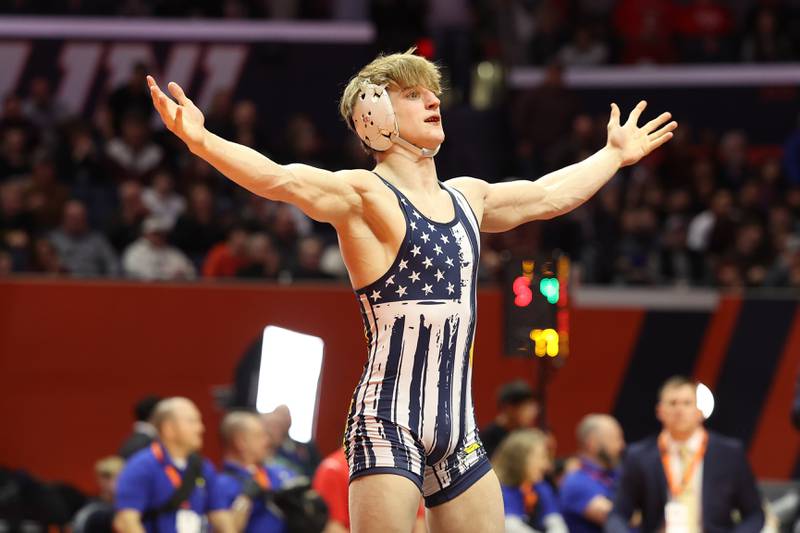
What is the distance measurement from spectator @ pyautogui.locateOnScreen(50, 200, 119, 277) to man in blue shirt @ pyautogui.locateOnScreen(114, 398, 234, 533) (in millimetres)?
4786

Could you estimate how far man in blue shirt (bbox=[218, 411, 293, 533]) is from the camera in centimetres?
980

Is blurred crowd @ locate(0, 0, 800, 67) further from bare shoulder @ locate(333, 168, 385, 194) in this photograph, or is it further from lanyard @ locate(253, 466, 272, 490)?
bare shoulder @ locate(333, 168, 385, 194)

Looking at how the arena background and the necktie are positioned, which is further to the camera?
the arena background

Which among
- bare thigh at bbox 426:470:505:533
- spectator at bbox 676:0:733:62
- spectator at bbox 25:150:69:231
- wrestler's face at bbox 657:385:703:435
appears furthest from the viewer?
spectator at bbox 676:0:733:62

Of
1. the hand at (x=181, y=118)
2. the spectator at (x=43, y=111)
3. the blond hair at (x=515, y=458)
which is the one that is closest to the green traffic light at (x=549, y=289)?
the blond hair at (x=515, y=458)

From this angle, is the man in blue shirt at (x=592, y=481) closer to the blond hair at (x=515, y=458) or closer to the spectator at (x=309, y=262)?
the blond hair at (x=515, y=458)

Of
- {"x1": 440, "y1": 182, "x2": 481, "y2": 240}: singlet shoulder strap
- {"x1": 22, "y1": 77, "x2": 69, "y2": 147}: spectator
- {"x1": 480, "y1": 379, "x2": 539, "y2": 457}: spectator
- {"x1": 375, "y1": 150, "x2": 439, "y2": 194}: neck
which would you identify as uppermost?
{"x1": 22, "y1": 77, "x2": 69, "y2": 147}: spectator

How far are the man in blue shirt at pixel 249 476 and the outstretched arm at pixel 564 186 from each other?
4.52 metres

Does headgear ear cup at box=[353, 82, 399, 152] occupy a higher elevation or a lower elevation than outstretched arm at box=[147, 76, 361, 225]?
higher

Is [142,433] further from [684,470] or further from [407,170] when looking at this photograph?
[407,170]

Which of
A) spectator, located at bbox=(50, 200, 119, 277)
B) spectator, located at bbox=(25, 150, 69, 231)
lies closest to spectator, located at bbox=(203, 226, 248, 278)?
spectator, located at bbox=(50, 200, 119, 277)

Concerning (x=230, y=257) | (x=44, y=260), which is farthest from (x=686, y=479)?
(x=44, y=260)

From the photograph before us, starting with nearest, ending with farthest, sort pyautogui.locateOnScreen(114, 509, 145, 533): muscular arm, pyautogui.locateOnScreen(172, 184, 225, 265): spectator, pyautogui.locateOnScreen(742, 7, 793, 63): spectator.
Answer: pyautogui.locateOnScreen(114, 509, 145, 533): muscular arm → pyautogui.locateOnScreen(172, 184, 225, 265): spectator → pyautogui.locateOnScreen(742, 7, 793, 63): spectator

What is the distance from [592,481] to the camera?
33.8 feet
